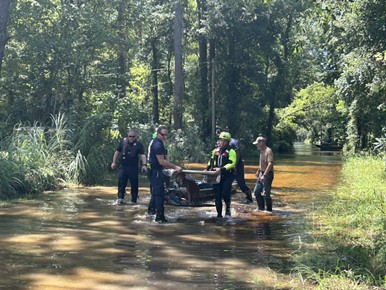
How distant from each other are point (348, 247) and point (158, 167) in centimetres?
420

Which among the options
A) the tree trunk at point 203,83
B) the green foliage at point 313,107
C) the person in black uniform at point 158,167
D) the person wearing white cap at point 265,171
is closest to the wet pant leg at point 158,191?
the person in black uniform at point 158,167

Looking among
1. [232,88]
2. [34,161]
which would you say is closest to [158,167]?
[34,161]

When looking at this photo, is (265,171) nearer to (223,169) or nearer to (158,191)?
(223,169)

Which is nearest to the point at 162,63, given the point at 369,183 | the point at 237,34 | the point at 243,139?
the point at 237,34

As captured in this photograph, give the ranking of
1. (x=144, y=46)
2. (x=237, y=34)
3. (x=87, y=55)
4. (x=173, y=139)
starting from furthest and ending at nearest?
(x=144, y=46), (x=237, y=34), (x=173, y=139), (x=87, y=55)

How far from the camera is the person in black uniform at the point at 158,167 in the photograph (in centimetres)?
955

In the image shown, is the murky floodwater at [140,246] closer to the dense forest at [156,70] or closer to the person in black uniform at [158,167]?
the person in black uniform at [158,167]

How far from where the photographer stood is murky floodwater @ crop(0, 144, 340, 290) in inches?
226

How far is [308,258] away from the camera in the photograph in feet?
21.5

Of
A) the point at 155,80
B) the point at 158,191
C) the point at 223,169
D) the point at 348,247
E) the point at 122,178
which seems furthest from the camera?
the point at 155,80

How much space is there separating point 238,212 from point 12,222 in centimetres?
505

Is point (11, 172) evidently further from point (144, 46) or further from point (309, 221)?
point (144, 46)

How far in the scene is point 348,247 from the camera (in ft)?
22.9

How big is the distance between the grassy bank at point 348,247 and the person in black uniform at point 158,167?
303 cm
